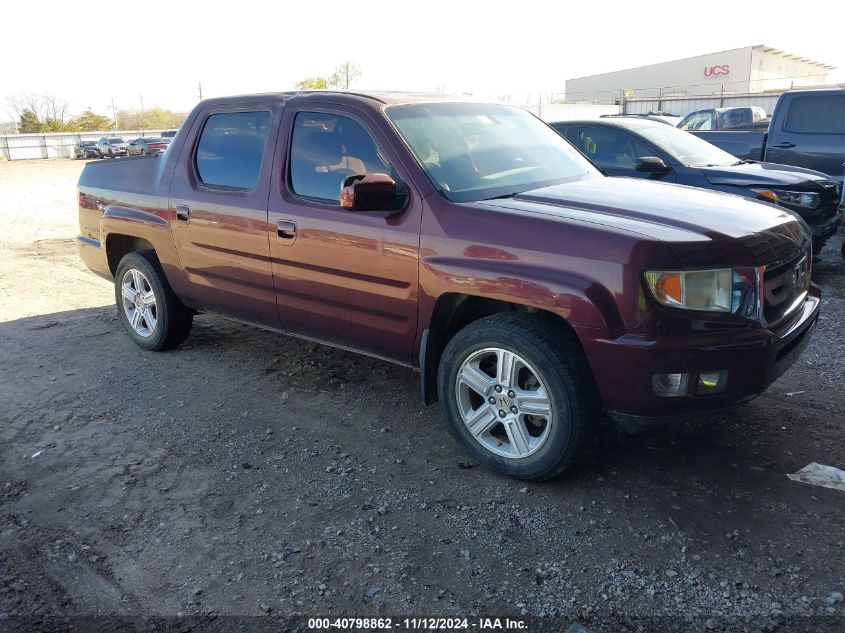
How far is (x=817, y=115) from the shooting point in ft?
32.1

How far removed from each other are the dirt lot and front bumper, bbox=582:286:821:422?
0.49 m

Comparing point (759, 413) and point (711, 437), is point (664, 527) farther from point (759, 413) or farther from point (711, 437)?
point (759, 413)

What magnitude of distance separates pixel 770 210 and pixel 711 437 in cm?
126

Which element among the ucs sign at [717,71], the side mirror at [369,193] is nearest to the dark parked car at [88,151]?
the side mirror at [369,193]

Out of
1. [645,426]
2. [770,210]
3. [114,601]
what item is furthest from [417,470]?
[770,210]

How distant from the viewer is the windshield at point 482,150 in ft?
12.9

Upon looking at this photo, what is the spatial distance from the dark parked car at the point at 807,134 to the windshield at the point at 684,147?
2.38 metres

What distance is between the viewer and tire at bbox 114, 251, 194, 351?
5508 mm

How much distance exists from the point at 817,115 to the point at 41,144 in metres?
56.1

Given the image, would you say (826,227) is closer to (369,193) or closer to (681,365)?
(681,365)

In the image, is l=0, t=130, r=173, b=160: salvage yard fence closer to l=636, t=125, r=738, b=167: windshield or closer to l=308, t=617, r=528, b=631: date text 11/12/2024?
l=636, t=125, r=738, b=167: windshield

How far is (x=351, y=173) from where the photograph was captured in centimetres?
414

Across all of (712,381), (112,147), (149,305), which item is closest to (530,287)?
(712,381)

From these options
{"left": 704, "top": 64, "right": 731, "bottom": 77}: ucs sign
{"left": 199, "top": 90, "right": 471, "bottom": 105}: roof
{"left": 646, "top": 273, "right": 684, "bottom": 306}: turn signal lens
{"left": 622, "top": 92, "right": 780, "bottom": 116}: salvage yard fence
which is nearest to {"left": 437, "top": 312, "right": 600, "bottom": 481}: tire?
{"left": 646, "top": 273, "right": 684, "bottom": 306}: turn signal lens
